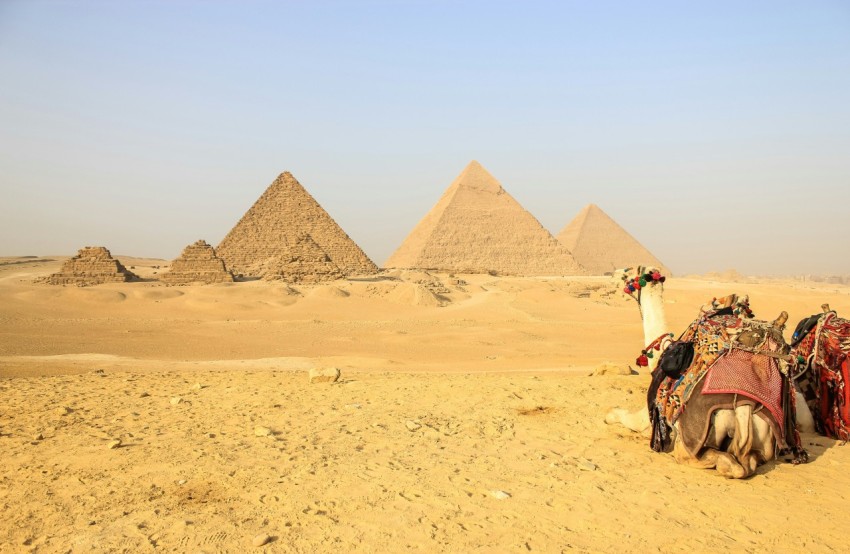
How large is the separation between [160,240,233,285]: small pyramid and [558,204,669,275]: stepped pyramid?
69279 millimetres

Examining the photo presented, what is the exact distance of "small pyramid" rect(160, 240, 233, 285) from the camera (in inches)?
1217

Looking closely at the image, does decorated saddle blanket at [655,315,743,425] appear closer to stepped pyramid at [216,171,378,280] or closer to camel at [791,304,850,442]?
camel at [791,304,850,442]

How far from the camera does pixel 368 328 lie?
1692 centimetres

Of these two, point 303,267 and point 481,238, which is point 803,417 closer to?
point 303,267

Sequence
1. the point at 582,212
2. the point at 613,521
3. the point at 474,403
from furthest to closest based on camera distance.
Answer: the point at 582,212, the point at 474,403, the point at 613,521

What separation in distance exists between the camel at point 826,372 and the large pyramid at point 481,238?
7097 cm

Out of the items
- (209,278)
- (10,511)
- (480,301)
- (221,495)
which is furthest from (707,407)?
(209,278)

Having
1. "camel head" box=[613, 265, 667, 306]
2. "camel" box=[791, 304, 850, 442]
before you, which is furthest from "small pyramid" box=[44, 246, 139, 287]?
"camel" box=[791, 304, 850, 442]

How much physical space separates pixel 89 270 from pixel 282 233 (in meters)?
24.3

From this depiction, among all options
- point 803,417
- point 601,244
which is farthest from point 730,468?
point 601,244

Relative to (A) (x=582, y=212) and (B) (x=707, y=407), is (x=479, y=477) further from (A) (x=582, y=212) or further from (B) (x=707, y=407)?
(A) (x=582, y=212)

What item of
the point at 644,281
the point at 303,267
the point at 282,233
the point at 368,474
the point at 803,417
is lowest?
the point at 368,474

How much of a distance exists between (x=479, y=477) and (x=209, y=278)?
2944cm

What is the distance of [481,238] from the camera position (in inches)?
3344
